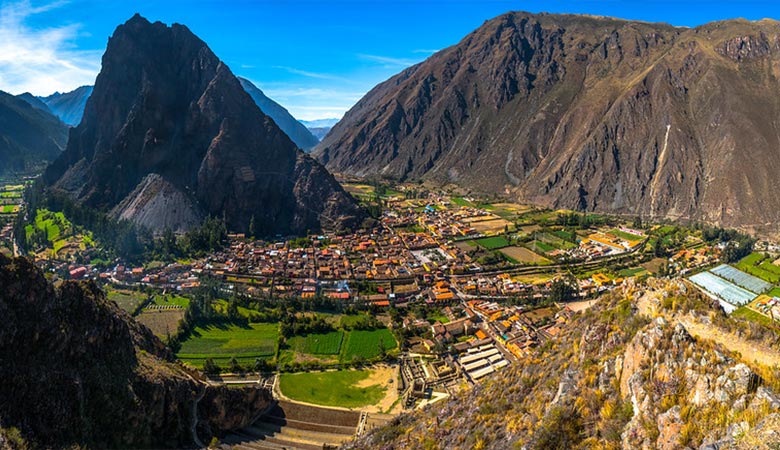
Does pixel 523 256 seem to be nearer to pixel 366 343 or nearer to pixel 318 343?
pixel 366 343

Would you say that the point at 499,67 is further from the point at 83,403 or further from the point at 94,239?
the point at 83,403

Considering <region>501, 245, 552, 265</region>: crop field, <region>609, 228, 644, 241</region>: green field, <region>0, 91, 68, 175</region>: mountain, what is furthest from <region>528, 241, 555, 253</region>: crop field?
<region>0, 91, 68, 175</region>: mountain

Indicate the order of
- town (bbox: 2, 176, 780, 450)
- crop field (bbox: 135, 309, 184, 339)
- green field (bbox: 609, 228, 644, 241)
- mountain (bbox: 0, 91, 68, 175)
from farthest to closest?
1. mountain (bbox: 0, 91, 68, 175)
2. green field (bbox: 609, 228, 644, 241)
3. crop field (bbox: 135, 309, 184, 339)
4. town (bbox: 2, 176, 780, 450)

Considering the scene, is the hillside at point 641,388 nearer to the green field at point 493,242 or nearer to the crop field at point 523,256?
the crop field at point 523,256

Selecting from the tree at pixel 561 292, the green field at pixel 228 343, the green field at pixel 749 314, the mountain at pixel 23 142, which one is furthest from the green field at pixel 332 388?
the mountain at pixel 23 142

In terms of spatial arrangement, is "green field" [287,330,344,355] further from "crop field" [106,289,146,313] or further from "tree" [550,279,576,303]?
"tree" [550,279,576,303]
